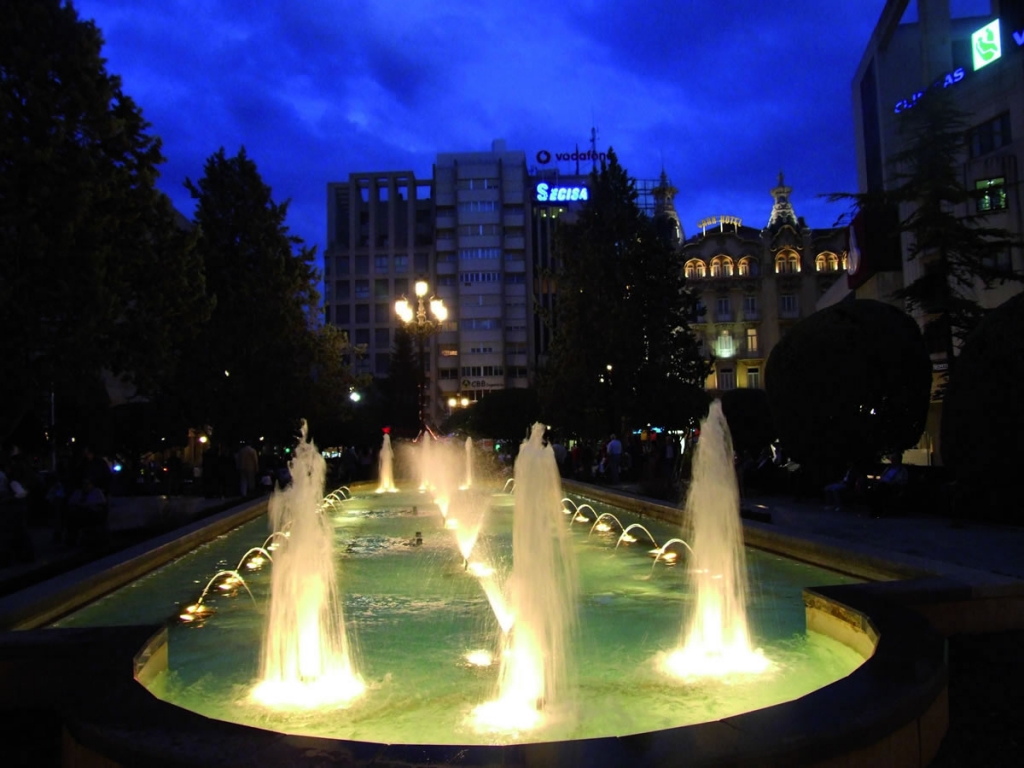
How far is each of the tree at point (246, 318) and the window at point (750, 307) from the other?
43.8 meters

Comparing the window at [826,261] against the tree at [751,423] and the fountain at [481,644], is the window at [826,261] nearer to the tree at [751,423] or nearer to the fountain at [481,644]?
the tree at [751,423]

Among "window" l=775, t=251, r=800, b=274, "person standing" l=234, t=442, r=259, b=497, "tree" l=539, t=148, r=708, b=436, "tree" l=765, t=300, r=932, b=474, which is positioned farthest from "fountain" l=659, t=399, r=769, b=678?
"window" l=775, t=251, r=800, b=274

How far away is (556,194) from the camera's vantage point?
92500 millimetres

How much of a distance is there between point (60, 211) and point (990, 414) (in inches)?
559

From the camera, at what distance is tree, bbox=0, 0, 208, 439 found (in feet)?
44.1

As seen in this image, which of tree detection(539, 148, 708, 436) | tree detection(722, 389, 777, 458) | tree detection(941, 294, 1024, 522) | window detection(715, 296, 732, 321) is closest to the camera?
tree detection(941, 294, 1024, 522)

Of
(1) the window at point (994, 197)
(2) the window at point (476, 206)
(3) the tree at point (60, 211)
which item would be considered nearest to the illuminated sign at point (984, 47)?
(1) the window at point (994, 197)

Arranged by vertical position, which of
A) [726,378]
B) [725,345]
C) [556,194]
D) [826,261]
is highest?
[556,194]

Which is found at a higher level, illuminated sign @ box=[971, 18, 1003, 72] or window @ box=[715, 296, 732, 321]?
illuminated sign @ box=[971, 18, 1003, 72]

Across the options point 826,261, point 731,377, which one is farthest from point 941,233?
point 826,261

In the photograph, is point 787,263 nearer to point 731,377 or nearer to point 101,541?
point 731,377

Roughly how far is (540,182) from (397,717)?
303 ft

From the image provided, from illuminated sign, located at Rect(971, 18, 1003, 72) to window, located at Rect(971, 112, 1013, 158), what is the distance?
206 cm

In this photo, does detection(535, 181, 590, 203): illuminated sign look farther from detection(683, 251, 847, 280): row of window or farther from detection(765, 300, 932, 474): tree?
detection(765, 300, 932, 474): tree
